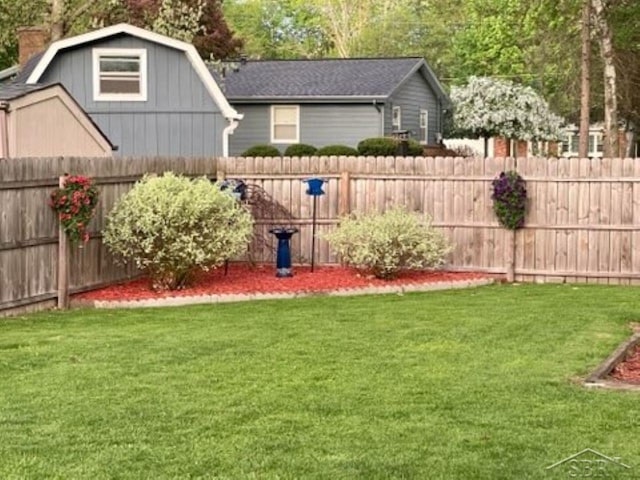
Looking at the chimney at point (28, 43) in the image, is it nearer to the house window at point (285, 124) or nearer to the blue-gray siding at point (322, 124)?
the blue-gray siding at point (322, 124)

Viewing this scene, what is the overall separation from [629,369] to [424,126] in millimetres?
26518

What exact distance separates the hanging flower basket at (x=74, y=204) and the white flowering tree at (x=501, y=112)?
1033 inches

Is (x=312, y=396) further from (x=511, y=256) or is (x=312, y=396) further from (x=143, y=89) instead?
(x=143, y=89)

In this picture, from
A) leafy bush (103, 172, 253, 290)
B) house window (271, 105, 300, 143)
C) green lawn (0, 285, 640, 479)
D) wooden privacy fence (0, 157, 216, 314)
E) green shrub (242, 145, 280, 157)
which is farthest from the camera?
house window (271, 105, 300, 143)

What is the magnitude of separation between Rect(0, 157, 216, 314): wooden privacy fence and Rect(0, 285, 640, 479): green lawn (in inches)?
30.8

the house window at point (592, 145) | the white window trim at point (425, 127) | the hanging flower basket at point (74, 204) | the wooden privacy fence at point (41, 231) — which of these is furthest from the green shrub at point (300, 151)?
the house window at point (592, 145)

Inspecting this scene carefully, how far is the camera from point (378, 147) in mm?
25562

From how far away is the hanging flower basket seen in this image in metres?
11.4

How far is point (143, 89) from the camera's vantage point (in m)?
24.3

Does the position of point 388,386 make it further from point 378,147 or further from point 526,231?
point 378,147

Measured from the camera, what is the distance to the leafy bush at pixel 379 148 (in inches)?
1006

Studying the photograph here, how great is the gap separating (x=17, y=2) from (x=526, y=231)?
23.4 meters

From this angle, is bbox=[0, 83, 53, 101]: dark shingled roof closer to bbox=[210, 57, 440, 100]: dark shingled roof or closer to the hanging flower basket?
the hanging flower basket

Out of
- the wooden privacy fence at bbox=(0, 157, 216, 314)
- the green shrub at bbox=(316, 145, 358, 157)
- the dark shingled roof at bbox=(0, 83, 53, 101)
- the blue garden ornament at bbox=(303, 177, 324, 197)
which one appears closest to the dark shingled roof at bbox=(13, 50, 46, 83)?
the green shrub at bbox=(316, 145, 358, 157)
